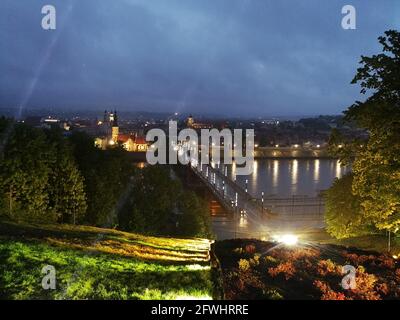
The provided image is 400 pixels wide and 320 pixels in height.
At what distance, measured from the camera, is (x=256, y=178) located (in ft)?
189

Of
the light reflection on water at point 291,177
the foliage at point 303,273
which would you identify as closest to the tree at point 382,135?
the foliage at point 303,273

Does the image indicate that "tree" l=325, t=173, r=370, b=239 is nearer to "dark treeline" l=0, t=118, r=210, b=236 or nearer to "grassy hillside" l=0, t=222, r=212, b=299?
"dark treeline" l=0, t=118, r=210, b=236

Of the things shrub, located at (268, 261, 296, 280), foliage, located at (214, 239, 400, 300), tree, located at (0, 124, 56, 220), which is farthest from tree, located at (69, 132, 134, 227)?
shrub, located at (268, 261, 296, 280)

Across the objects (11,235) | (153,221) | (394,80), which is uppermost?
(394,80)

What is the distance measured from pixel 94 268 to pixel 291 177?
176 feet

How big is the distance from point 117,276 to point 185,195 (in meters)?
15.3

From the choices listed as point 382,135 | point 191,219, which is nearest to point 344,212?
point 382,135

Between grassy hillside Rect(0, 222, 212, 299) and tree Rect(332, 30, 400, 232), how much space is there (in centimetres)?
421

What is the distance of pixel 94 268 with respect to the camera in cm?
713

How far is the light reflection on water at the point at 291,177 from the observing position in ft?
156

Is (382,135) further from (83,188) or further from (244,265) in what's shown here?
(83,188)

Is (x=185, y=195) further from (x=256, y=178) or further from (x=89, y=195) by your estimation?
(x=256, y=178)

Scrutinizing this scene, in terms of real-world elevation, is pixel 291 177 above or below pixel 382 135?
below
